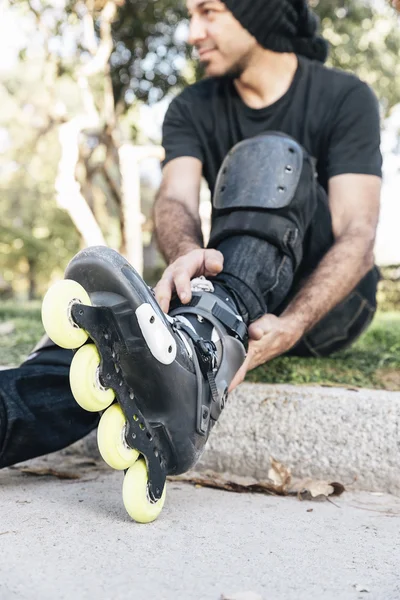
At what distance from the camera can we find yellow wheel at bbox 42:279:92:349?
102 cm

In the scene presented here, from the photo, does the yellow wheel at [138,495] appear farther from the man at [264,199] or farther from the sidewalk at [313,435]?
the sidewalk at [313,435]

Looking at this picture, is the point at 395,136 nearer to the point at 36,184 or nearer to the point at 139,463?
the point at 139,463

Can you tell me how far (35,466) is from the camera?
1.73 m

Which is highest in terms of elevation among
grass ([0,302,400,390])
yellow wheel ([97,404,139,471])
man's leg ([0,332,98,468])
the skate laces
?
the skate laces

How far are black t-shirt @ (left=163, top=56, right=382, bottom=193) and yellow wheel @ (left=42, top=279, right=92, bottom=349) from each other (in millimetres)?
1149

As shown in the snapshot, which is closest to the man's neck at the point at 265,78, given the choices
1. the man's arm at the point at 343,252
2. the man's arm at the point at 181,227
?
the man's arm at the point at 181,227

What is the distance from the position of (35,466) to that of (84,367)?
797mm

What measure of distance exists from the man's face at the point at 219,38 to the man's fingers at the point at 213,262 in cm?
89

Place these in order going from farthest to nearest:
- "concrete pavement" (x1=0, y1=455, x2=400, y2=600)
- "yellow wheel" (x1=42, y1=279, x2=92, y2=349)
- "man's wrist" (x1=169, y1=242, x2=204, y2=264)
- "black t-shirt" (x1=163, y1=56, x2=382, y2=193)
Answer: "black t-shirt" (x1=163, y1=56, x2=382, y2=193), "man's wrist" (x1=169, y1=242, x2=204, y2=264), "yellow wheel" (x1=42, y1=279, x2=92, y2=349), "concrete pavement" (x1=0, y1=455, x2=400, y2=600)

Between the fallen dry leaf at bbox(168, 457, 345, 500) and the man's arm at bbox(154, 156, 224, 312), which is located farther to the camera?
the fallen dry leaf at bbox(168, 457, 345, 500)

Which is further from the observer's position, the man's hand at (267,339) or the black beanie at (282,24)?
the black beanie at (282,24)

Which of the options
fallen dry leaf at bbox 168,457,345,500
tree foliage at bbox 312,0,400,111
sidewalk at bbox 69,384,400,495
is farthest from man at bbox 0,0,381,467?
tree foliage at bbox 312,0,400,111

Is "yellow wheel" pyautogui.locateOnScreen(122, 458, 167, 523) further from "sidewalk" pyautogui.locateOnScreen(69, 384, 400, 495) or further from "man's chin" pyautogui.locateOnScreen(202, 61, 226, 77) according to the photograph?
"man's chin" pyautogui.locateOnScreen(202, 61, 226, 77)

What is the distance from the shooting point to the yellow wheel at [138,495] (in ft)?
3.71
